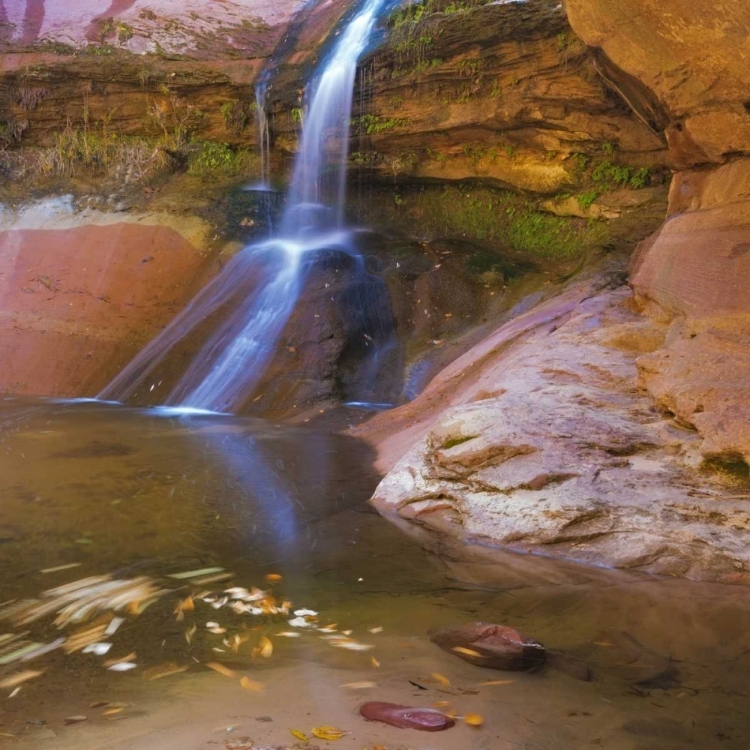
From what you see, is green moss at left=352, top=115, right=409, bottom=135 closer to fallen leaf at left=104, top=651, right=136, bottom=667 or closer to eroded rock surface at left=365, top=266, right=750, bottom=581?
eroded rock surface at left=365, top=266, right=750, bottom=581

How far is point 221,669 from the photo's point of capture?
281 cm

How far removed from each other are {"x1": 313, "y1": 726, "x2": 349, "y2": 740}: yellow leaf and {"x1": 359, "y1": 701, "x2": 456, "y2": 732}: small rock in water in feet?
0.47

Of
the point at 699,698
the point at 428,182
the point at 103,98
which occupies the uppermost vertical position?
the point at 103,98

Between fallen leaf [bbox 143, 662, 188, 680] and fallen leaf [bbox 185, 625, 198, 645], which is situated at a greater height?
fallen leaf [bbox 143, 662, 188, 680]

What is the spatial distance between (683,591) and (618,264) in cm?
691

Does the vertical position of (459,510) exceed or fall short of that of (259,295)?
it falls short

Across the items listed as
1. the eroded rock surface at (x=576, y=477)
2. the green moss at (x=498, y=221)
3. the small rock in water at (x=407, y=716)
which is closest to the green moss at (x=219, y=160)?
the green moss at (x=498, y=221)

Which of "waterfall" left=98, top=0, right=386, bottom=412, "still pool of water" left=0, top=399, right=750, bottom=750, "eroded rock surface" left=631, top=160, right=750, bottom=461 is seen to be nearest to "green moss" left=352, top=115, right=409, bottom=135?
"waterfall" left=98, top=0, right=386, bottom=412

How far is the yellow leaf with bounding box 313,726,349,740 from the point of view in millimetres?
2213

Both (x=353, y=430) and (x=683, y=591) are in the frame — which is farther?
(x=353, y=430)

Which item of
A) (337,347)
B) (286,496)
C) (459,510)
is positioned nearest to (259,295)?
(337,347)

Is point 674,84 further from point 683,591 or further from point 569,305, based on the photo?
point 683,591

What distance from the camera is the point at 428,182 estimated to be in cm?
1466

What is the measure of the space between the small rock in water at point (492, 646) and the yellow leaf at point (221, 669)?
2.73 feet
